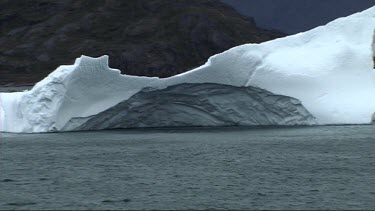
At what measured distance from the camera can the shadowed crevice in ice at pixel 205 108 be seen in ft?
88.9

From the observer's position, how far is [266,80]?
27109 mm

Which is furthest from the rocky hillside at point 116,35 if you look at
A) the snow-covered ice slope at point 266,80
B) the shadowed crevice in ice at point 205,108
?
the snow-covered ice slope at point 266,80

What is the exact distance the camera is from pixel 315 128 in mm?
28156

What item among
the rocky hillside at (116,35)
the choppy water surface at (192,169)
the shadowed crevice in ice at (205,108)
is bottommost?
the choppy water surface at (192,169)

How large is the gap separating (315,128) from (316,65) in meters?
2.47

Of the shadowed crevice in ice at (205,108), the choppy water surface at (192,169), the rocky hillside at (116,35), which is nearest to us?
the choppy water surface at (192,169)

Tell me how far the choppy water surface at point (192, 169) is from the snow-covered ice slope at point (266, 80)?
860 mm

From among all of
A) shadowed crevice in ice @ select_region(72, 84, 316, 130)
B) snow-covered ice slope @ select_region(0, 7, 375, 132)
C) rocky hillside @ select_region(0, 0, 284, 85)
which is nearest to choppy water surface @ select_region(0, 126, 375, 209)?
shadowed crevice in ice @ select_region(72, 84, 316, 130)

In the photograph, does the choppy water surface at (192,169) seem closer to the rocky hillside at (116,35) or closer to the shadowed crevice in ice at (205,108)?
the shadowed crevice in ice at (205,108)

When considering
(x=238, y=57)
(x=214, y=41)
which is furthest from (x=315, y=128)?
(x=214, y=41)

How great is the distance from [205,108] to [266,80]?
2679 mm

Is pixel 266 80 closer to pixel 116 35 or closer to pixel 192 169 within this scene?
pixel 192 169

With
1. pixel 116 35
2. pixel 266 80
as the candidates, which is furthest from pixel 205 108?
pixel 116 35

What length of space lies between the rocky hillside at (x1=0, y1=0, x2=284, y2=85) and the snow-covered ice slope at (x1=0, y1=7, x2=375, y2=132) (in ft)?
248
